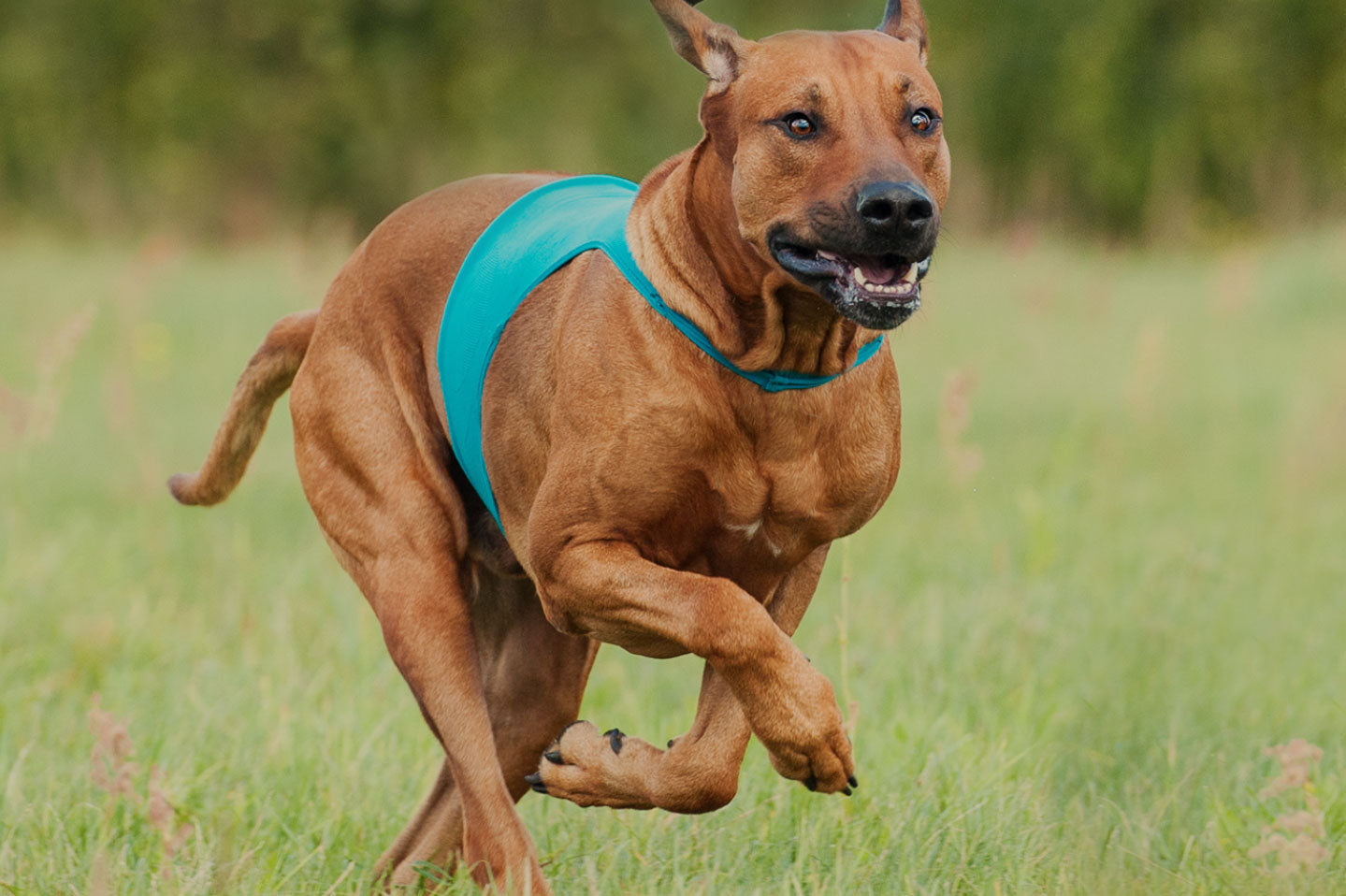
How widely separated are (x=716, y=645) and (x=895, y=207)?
879 millimetres

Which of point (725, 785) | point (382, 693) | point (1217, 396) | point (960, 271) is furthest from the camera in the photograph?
point (960, 271)

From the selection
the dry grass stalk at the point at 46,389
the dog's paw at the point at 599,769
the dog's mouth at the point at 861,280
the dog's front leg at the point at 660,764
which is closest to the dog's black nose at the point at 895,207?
the dog's mouth at the point at 861,280

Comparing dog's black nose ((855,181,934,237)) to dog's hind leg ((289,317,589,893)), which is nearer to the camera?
dog's black nose ((855,181,934,237))

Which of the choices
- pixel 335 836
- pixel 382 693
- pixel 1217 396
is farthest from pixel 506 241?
pixel 1217 396

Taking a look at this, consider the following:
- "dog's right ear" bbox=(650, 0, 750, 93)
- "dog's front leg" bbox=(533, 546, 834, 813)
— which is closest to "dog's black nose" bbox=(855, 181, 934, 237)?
"dog's right ear" bbox=(650, 0, 750, 93)

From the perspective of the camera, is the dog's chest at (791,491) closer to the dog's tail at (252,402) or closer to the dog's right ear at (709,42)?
the dog's right ear at (709,42)

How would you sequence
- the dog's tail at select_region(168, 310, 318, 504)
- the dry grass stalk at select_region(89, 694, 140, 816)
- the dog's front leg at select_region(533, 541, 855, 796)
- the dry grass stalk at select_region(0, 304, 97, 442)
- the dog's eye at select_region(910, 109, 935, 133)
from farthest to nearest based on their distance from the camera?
the dry grass stalk at select_region(0, 304, 97, 442), the dog's tail at select_region(168, 310, 318, 504), the dry grass stalk at select_region(89, 694, 140, 816), the dog's eye at select_region(910, 109, 935, 133), the dog's front leg at select_region(533, 541, 855, 796)

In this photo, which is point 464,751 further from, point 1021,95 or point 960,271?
point 1021,95

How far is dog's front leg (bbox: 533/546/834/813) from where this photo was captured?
344 centimetres

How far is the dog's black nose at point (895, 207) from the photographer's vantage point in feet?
10.2

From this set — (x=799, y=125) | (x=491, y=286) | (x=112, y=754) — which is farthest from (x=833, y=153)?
(x=112, y=754)

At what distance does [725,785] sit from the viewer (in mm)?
3445

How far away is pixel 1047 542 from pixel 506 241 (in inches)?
118

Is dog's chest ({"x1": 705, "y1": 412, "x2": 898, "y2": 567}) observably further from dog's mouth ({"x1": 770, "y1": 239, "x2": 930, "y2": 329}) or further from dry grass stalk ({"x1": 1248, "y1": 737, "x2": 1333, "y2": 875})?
dry grass stalk ({"x1": 1248, "y1": 737, "x2": 1333, "y2": 875})
